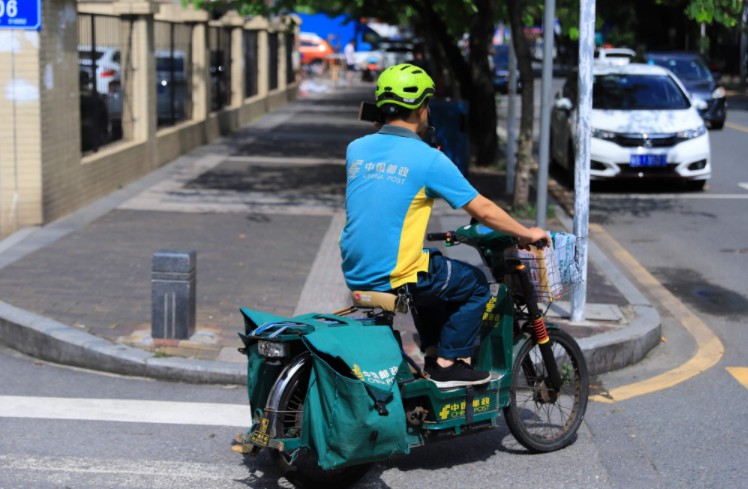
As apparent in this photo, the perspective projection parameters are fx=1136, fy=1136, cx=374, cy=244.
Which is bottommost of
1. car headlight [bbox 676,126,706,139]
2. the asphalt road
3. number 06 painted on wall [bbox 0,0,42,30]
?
the asphalt road

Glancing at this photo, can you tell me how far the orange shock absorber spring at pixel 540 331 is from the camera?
5590mm

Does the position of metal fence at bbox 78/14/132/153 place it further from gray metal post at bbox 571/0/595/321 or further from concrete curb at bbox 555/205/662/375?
A: concrete curb at bbox 555/205/662/375

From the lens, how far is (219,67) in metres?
23.4

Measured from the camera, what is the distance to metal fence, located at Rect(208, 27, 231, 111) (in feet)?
75.5

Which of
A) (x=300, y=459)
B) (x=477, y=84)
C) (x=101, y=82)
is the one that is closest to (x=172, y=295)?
(x=300, y=459)

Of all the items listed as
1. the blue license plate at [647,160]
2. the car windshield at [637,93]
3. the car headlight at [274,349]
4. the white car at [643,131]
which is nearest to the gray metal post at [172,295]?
the car headlight at [274,349]

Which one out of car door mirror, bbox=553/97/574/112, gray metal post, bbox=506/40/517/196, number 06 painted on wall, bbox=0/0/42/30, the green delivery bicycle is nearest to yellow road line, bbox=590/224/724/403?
the green delivery bicycle

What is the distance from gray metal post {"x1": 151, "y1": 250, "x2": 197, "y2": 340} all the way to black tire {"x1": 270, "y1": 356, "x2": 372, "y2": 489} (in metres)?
2.65

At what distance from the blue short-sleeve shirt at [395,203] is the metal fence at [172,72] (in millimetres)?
13565

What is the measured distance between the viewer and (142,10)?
16.0 m

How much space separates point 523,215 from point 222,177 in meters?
5.55

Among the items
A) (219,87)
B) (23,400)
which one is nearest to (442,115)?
(219,87)

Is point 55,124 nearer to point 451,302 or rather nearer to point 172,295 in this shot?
point 172,295

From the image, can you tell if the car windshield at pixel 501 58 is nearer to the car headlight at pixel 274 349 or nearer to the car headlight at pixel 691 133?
the car headlight at pixel 691 133
